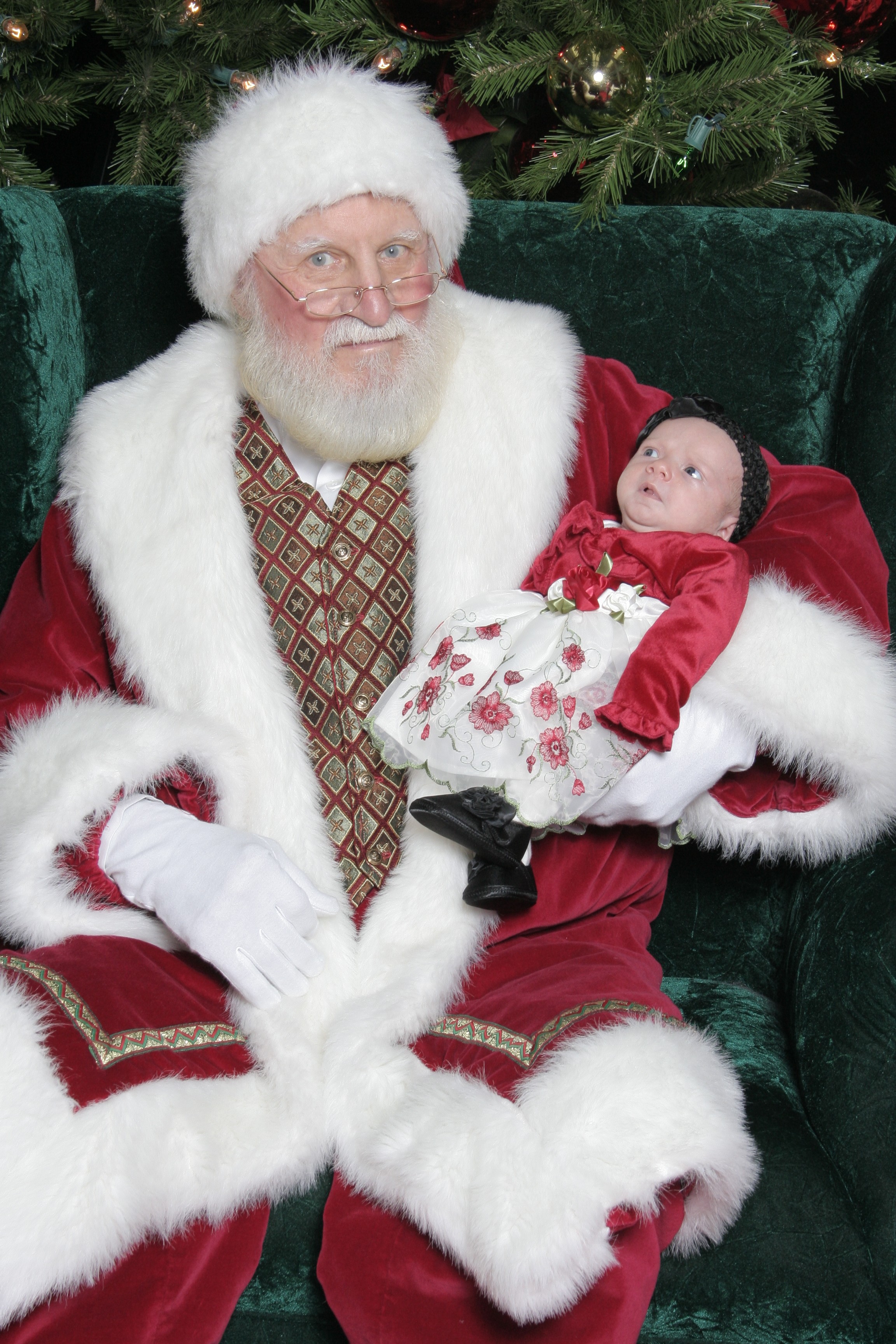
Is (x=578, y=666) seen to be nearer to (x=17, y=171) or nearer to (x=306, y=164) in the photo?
(x=306, y=164)

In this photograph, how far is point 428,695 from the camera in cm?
186

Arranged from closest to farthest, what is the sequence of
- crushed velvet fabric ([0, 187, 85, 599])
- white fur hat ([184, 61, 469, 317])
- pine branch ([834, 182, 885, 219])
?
white fur hat ([184, 61, 469, 317]) → crushed velvet fabric ([0, 187, 85, 599]) → pine branch ([834, 182, 885, 219])

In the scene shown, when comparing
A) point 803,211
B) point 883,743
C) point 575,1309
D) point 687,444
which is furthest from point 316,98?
point 575,1309

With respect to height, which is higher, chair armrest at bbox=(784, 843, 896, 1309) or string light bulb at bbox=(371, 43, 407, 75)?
string light bulb at bbox=(371, 43, 407, 75)

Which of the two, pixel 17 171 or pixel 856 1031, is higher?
pixel 17 171

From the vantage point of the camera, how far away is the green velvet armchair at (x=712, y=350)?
2.01 m

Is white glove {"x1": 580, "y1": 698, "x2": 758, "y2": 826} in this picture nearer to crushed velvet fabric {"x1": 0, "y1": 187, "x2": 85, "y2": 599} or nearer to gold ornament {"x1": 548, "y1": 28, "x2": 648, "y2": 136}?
crushed velvet fabric {"x1": 0, "y1": 187, "x2": 85, "y2": 599}

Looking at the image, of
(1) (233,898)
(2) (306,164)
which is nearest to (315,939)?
(1) (233,898)

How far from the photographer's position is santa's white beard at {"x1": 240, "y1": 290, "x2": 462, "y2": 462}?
2031 mm

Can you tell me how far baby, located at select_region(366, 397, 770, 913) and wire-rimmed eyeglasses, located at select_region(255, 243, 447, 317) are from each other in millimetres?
517

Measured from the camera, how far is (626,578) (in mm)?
1876

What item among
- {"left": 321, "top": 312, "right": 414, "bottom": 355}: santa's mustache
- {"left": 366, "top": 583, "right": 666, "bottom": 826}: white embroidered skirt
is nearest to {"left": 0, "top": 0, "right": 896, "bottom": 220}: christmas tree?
{"left": 321, "top": 312, "right": 414, "bottom": 355}: santa's mustache

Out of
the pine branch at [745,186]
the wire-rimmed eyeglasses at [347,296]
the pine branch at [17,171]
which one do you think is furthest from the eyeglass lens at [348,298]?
the pine branch at [17,171]

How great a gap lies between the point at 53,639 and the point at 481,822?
0.94m
